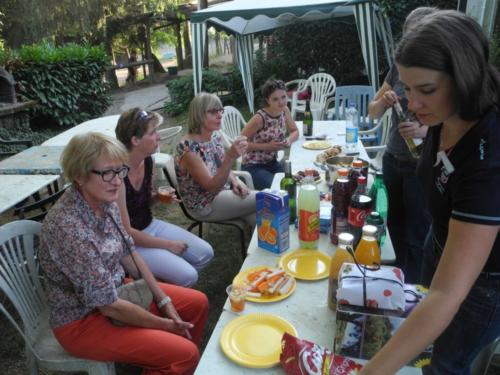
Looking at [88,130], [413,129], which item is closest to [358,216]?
[413,129]

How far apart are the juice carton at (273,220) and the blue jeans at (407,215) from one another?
0.97m

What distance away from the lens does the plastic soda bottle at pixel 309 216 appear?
5.78ft

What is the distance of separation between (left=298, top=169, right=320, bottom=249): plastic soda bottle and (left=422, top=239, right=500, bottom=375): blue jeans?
705 mm

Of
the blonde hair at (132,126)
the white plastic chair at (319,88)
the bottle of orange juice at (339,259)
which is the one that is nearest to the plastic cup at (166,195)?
the blonde hair at (132,126)

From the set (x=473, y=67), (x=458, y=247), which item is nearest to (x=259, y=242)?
(x=458, y=247)

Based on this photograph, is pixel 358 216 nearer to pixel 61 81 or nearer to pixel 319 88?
pixel 319 88

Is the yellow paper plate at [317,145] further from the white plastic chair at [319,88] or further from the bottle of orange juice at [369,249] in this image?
the white plastic chair at [319,88]

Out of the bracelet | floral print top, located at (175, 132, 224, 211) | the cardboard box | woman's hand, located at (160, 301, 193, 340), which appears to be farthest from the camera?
floral print top, located at (175, 132, 224, 211)

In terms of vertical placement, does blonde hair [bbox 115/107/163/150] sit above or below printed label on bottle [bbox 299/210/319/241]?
above

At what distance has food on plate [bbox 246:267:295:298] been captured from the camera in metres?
1.54

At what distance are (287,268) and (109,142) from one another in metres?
1.00

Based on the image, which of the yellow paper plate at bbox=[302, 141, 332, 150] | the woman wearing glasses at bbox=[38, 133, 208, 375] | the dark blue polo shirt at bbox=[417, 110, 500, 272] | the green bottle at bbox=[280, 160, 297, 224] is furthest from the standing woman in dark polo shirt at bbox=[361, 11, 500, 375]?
the yellow paper plate at bbox=[302, 141, 332, 150]

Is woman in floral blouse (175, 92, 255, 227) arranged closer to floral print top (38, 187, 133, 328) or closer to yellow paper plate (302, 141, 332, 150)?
yellow paper plate (302, 141, 332, 150)

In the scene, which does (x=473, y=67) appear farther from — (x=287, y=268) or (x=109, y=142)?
(x=109, y=142)
